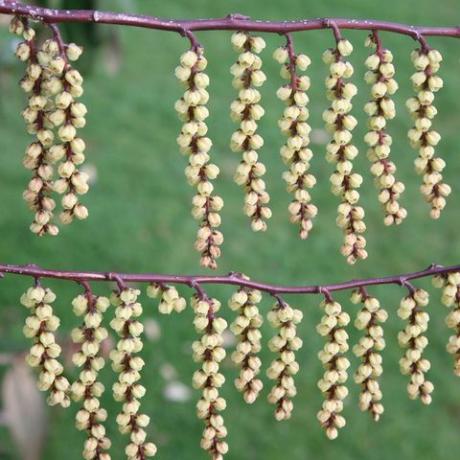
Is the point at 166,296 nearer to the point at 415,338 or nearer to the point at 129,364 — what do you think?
the point at 129,364

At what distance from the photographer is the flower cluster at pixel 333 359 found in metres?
1.25

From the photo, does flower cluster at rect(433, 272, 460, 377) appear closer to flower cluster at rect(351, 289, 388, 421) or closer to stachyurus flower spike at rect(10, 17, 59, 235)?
flower cluster at rect(351, 289, 388, 421)

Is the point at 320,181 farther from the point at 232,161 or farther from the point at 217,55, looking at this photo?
the point at 217,55

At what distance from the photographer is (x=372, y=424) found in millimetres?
3229

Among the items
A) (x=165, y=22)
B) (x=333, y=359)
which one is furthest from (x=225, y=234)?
(x=165, y=22)

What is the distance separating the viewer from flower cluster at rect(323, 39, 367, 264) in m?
1.14

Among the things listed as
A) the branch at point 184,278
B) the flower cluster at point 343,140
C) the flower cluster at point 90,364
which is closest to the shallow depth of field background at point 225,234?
the flower cluster at point 90,364

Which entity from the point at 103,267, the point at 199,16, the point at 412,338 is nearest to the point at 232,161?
the point at 103,267

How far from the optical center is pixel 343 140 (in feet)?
3.90

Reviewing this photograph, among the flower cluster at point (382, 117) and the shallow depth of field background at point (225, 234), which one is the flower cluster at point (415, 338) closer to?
the flower cluster at point (382, 117)

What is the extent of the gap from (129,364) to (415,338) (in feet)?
1.31

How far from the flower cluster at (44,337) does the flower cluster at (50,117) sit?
0.28 ft

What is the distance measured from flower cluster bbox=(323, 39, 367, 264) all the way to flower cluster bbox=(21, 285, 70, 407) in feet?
1.30

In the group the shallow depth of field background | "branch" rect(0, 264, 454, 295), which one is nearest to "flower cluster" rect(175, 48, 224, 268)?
"branch" rect(0, 264, 454, 295)
